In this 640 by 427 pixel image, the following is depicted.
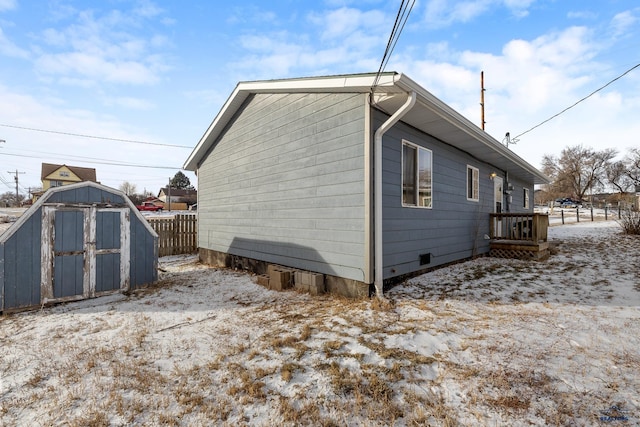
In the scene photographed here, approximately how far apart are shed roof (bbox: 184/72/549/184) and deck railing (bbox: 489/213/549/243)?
1.86m

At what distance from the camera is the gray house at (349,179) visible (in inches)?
189

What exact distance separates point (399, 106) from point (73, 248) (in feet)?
20.5

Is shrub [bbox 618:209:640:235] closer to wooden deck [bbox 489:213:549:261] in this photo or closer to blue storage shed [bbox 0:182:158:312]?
wooden deck [bbox 489:213:549:261]

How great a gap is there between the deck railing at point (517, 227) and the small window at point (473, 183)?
1070 mm

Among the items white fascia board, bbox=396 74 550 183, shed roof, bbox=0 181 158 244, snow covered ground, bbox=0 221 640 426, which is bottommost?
snow covered ground, bbox=0 221 640 426

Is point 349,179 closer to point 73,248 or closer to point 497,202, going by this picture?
point 73,248

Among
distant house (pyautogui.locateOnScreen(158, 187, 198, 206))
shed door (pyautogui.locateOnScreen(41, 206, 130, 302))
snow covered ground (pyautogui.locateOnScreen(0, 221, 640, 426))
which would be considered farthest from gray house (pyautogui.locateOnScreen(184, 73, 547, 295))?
distant house (pyautogui.locateOnScreen(158, 187, 198, 206))

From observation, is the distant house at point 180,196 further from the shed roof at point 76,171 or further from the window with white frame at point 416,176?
the window with white frame at point 416,176

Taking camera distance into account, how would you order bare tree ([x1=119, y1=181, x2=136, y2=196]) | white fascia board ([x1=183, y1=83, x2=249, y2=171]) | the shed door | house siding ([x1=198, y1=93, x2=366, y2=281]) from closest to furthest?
the shed door
house siding ([x1=198, y1=93, x2=366, y2=281])
white fascia board ([x1=183, y1=83, x2=249, y2=171])
bare tree ([x1=119, y1=181, x2=136, y2=196])

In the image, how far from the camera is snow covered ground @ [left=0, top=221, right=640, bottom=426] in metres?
2.08

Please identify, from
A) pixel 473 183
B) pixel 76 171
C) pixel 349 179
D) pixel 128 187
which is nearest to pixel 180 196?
pixel 76 171

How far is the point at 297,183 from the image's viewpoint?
604 centimetres

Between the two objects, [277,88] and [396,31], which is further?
[277,88]

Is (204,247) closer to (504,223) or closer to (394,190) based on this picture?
(394,190)
